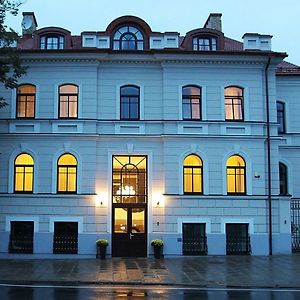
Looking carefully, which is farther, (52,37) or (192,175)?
(52,37)

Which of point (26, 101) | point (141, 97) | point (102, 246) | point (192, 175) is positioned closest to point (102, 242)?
point (102, 246)

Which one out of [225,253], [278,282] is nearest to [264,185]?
[225,253]

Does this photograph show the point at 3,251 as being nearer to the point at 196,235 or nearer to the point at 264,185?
the point at 196,235

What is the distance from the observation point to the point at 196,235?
2438 cm

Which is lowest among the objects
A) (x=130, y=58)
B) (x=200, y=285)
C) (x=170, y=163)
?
(x=200, y=285)

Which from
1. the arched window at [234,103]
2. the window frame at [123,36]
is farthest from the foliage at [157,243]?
the window frame at [123,36]

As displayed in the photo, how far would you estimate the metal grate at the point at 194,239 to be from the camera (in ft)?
79.4

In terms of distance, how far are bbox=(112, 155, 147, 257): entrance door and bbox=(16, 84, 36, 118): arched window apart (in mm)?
5226

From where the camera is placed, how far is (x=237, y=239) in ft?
80.7

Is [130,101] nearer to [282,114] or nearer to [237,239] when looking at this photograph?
[237,239]

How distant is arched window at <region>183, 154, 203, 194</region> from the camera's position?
24.7m

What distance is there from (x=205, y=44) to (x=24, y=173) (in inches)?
476

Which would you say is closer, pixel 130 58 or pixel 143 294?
pixel 143 294

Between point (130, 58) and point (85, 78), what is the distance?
2638mm
